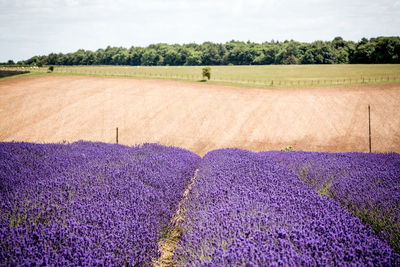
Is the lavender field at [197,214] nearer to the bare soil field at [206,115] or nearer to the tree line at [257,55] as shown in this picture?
the bare soil field at [206,115]

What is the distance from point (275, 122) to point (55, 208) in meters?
19.2

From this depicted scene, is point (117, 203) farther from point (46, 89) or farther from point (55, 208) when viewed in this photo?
point (46, 89)

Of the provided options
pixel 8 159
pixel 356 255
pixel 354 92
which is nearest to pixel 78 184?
pixel 8 159

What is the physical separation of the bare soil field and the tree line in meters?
47.1

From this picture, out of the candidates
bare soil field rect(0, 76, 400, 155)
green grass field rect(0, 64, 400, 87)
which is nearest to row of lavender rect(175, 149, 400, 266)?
bare soil field rect(0, 76, 400, 155)

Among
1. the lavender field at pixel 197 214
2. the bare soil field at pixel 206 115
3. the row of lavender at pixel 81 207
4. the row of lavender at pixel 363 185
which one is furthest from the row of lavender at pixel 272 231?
the bare soil field at pixel 206 115

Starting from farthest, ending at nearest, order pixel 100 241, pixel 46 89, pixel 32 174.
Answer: pixel 46 89, pixel 32 174, pixel 100 241

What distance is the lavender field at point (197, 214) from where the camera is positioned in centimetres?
271

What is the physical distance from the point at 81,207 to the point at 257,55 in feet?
294

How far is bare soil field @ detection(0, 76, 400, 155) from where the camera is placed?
1820 centimetres

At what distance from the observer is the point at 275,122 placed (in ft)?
69.3

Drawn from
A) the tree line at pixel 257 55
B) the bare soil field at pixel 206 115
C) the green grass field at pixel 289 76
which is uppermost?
the tree line at pixel 257 55

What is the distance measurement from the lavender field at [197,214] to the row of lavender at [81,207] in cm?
2

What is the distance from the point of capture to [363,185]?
480 cm
